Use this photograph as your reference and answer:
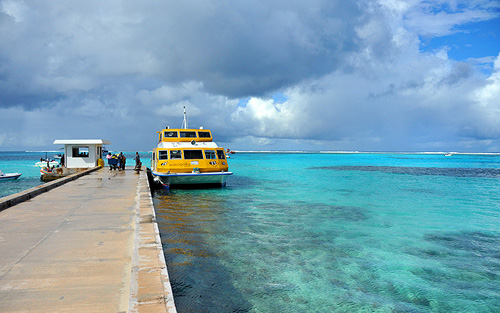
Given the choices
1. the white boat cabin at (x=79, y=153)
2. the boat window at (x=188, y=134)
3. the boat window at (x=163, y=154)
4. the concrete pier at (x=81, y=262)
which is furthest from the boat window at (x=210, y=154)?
the white boat cabin at (x=79, y=153)

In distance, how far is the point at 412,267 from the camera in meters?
8.57

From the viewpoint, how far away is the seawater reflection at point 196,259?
6395 millimetres

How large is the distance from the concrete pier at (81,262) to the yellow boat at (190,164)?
11982 mm

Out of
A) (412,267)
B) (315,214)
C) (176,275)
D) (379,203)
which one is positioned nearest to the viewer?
(176,275)

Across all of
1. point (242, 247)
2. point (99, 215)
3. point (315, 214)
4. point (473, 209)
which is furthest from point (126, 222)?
point (473, 209)

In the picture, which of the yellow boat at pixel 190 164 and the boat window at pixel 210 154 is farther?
the boat window at pixel 210 154

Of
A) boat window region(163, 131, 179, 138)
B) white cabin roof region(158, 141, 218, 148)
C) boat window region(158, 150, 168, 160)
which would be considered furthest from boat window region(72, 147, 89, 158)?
boat window region(158, 150, 168, 160)

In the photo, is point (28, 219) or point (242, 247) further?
point (242, 247)

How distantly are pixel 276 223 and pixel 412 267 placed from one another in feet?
18.7

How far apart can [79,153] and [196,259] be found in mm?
28098

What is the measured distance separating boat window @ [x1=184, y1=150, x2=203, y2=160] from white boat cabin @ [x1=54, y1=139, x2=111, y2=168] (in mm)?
13243

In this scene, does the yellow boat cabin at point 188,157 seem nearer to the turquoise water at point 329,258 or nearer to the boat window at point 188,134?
the boat window at point 188,134

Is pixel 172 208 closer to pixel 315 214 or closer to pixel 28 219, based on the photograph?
pixel 315 214

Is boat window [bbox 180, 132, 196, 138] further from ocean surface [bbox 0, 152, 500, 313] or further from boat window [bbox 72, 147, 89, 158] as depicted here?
boat window [bbox 72, 147, 89, 158]
